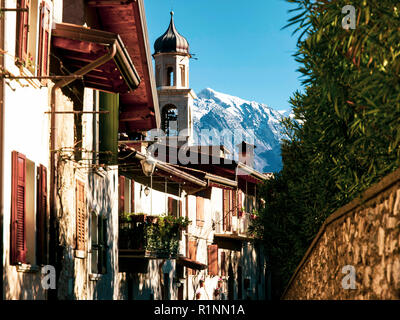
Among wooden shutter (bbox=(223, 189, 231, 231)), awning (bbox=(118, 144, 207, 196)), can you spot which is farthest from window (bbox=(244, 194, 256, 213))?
awning (bbox=(118, 144, 207, 196))

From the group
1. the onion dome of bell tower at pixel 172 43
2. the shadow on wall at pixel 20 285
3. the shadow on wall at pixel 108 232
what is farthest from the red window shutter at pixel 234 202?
the shadow on wall at pixel 20 285

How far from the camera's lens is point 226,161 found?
4203cm

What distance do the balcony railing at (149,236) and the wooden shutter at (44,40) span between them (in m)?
12.4

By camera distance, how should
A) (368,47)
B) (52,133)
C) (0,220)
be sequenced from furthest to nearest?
(52,133), (0,220), (368,47)

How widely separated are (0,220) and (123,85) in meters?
6.15

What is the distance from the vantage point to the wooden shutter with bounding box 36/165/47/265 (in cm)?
1212

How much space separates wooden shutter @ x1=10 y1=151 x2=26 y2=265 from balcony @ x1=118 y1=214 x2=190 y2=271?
44.1ft

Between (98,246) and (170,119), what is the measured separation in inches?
1479

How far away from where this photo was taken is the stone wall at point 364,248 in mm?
7200

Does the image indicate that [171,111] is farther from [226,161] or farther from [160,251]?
[160,251]
